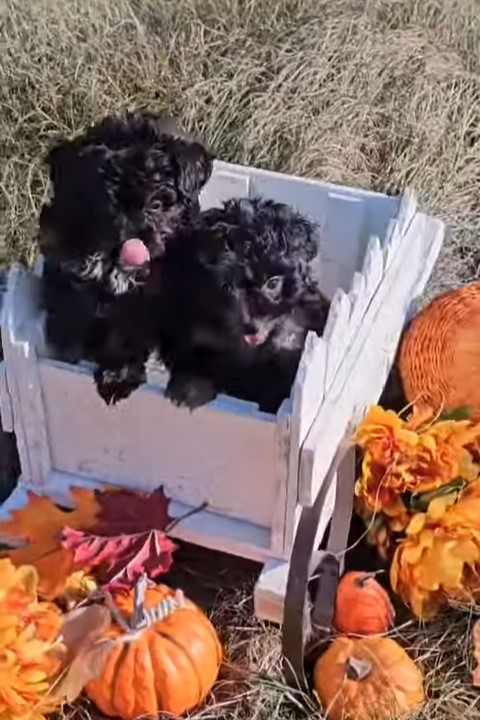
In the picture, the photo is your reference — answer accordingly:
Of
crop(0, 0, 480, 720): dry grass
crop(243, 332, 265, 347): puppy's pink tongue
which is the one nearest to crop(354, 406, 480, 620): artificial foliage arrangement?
crop(243, 332, 265, 347): puppy's pink tongue

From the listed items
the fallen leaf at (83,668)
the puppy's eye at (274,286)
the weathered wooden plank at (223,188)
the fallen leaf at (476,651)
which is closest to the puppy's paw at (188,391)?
the puppy's eye at (274,286)

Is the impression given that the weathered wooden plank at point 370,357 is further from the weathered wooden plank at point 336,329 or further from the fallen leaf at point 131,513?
the fallen leaf at point 131,513

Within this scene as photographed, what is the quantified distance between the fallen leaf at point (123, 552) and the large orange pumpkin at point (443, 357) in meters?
0.60

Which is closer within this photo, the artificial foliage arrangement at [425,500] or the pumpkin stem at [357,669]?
the pumpkin stem at [357,669]

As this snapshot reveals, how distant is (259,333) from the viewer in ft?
6.35

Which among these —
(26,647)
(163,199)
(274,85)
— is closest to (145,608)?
(26,647)

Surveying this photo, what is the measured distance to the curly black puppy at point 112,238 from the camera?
6.22 feet

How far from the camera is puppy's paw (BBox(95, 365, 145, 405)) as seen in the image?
6.29 feet

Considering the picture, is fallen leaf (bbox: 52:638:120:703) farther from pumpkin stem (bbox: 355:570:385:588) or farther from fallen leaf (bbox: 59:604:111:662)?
pumpkin stem (bbox: 355:570:385:588)

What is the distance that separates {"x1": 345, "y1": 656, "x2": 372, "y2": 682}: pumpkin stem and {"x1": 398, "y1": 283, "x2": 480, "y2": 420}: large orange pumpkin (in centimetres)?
55

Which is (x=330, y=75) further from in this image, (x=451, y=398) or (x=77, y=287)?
(x=77, y=287)

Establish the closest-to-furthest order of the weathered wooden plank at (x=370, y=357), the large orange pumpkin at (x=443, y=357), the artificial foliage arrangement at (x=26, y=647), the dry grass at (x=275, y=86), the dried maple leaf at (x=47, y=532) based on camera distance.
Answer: the artificial foliage arrangement at (x=26, y=647)
the weathered wooden plank at (x=370, y=357)
the dried maple leaf at (x=47, y=532)
the large orange pumpkin at (x=443, y=357)
the dry grass at (x=275, y=86)

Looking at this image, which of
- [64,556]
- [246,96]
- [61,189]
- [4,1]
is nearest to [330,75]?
[246,96]

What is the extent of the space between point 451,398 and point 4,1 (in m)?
1.98
